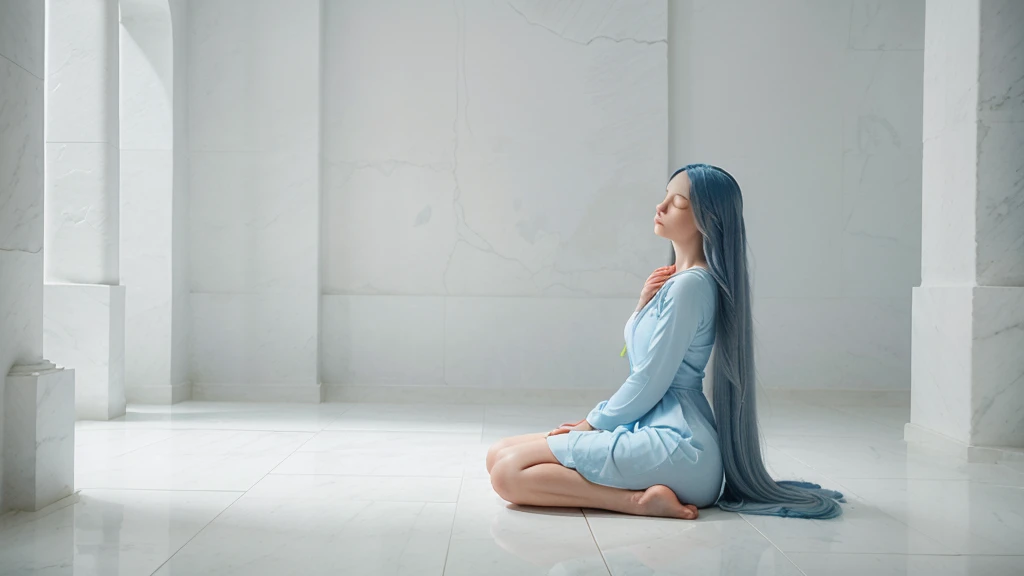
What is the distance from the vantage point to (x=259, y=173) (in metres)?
7.27

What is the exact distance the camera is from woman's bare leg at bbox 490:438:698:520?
11.3 feet

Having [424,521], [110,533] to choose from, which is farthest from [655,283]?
[110,533]

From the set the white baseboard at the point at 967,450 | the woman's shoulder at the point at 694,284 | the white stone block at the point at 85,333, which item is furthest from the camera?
the white stone block at the point at 85,333

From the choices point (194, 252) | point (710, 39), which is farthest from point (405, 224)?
point (710, 39)

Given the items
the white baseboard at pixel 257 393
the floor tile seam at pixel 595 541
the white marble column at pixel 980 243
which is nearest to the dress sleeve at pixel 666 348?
the floor tile seam at pixel 595 541

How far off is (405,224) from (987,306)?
4.71 metres

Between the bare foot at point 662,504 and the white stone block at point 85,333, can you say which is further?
the white stone block at point 85,333

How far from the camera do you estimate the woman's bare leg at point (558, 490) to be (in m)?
3.44

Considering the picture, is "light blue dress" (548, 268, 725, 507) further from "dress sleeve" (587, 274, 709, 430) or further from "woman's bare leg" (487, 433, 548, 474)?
"woman's bare leg" (487, 433, 548, 474)

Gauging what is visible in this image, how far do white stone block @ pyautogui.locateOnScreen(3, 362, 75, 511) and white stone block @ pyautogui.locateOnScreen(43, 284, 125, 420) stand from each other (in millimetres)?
2575

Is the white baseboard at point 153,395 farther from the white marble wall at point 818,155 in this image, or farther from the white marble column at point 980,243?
the white marble column at point 980,243

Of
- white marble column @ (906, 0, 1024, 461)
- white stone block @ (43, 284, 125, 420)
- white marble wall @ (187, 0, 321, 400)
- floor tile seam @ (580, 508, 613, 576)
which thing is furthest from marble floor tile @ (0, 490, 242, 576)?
white marble column @ (906, 0, 1024, 461)


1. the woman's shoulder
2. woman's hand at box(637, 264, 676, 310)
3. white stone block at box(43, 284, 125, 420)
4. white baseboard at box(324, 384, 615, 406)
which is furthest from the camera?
white baseboard at box(324, 384, 615, 406)

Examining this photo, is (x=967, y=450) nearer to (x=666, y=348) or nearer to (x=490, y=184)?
(x=666, y=348)
